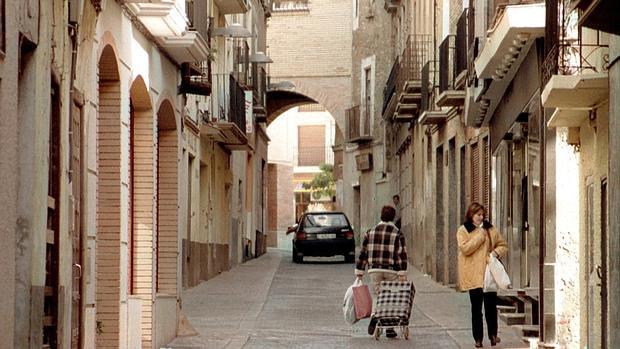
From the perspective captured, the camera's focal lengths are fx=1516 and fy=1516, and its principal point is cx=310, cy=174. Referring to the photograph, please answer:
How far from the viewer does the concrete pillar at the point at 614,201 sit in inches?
435

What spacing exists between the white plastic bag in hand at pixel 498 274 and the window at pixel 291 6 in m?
43.1

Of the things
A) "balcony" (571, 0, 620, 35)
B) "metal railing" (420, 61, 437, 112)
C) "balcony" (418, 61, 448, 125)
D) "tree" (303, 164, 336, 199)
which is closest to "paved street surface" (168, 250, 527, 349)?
"balcony" (418, 61, 448, 125)

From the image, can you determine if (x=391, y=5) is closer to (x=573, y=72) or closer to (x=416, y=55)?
(x=416, y=55)

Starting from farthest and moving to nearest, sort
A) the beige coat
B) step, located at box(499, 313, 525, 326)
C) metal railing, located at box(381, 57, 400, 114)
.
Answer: metal railing, located at box(381, 57, 400, 114) → step, located at box(499, 313, 525, 326) → the beige coat

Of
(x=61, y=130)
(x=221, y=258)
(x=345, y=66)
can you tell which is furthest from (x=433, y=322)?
(x=345, y=66)

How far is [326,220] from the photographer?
1622 inches

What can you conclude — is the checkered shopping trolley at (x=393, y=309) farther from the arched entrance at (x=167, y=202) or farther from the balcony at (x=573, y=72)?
the balcony at (x=573, y=72)

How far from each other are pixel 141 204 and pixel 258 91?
1149 inches

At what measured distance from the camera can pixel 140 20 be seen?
49.8 feet

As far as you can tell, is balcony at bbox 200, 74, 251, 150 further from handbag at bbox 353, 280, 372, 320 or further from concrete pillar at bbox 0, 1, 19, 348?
concrete pillar at bbox 0, 1, 19, 348

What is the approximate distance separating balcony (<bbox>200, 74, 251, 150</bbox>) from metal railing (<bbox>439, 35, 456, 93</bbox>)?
197 inches

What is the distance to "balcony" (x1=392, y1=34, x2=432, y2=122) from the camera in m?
33.2

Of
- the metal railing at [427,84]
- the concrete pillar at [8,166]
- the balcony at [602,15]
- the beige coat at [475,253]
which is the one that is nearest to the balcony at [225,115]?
the metal railing at [427,84]

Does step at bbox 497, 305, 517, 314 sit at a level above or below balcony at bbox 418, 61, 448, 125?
below
